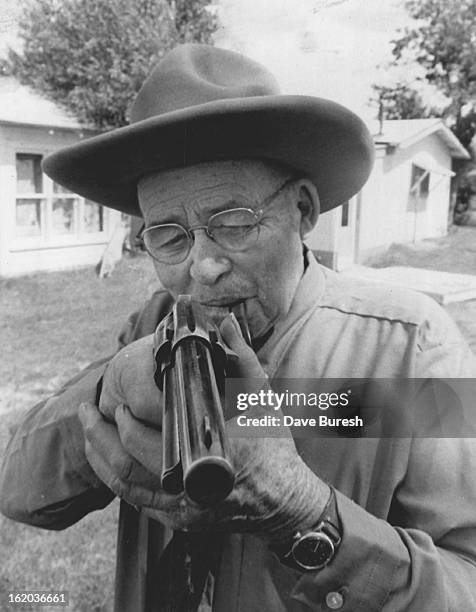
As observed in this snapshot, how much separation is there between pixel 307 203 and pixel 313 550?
636mm

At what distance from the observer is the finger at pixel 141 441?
72 cm

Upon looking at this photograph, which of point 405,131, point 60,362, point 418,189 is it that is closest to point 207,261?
point 60,362

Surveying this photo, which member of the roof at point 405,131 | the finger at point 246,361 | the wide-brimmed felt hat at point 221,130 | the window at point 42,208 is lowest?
the finger at point 246,361

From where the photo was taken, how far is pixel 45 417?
1.11 m

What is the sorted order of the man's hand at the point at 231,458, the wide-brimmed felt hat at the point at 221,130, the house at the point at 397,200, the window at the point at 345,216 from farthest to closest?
the house at the point at 397,200 → the window at the point at 345,216 → the wide-brimmed felt hat at the point at 221,130 → the man's hand at the point at 231,458

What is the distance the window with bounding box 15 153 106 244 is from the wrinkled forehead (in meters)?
5.04

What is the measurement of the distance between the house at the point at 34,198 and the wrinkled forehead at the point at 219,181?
14.3 feet

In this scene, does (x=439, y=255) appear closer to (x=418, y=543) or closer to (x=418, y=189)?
(x=418, y=189)

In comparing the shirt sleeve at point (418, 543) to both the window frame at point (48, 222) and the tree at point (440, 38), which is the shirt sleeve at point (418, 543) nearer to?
the tree at point (440, 38)

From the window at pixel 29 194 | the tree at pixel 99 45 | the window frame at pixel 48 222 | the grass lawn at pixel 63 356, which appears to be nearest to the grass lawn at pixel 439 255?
the grass lawn at pixel 63 356

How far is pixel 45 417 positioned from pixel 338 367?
1.79 ft

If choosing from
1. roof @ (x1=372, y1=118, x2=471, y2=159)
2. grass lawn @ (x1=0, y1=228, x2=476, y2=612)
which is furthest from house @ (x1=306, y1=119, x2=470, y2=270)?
grass lawn @ (x1=0, y1=228, x2=476, y2=612)

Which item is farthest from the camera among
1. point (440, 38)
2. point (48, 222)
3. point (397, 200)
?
point (397, 200)

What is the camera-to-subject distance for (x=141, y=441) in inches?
29.0
